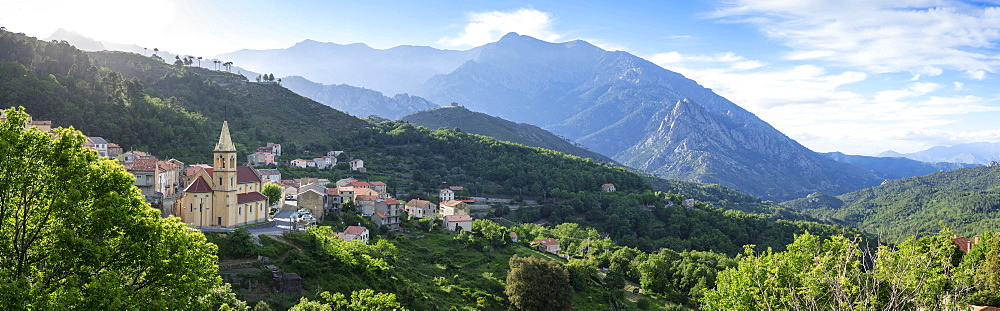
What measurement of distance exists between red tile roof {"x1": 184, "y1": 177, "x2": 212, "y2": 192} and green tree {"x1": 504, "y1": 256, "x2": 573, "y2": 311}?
22.5 m

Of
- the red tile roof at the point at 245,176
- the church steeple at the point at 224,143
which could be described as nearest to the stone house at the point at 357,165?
the red tile roof at the point at 245,176

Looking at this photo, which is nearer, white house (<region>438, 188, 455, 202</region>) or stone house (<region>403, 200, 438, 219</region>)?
stone house (<region>403, 200, 438, 219</region>)

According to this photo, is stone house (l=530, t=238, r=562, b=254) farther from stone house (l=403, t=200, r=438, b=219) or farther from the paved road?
the paved road

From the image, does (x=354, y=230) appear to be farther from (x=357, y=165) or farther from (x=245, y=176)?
(x=357, y=165)

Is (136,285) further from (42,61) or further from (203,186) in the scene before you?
(42,61)

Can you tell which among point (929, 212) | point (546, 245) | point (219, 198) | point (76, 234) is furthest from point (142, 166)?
point (929, 212)

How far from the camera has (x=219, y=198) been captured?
38156 millimetres

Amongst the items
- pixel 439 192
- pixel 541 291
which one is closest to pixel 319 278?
pixel 541 291

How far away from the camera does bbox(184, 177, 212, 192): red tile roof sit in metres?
37.4

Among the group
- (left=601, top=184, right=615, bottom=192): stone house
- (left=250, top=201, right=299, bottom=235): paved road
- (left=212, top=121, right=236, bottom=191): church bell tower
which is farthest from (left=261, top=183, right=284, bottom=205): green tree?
(left=601, top=184, right=615, bottom=192): stone house

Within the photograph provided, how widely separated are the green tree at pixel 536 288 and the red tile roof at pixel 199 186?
22529 mm

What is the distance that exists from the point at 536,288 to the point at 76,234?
35.0m

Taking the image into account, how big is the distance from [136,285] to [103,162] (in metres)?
2.86

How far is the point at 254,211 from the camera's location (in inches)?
1603
